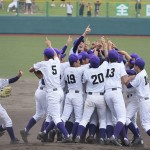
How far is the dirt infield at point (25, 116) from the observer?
31.9 ft

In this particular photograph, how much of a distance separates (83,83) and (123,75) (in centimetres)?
76

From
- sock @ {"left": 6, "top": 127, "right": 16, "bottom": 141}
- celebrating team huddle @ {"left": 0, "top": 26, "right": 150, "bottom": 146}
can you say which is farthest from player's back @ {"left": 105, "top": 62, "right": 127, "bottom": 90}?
sock @ {"left": 6, "top": 127, "right": 16, "bottom": 141}

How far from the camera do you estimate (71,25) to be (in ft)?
96.1

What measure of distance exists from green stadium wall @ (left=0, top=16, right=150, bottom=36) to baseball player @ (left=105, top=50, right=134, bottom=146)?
61.1 ft

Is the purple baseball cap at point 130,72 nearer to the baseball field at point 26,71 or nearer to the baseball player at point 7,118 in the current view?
the baseball field at point 26,71

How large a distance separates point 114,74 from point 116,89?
270mm

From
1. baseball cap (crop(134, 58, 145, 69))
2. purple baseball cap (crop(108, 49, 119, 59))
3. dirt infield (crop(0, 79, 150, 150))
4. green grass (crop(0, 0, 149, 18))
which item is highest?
green grass (crop(0, 0, 149, 18))

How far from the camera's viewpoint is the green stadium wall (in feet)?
95.8

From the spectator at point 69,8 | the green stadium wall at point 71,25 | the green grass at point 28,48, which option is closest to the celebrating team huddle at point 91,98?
the green grass at point 28,48

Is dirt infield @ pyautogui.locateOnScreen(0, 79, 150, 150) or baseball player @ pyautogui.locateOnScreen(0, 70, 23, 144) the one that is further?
baseball player @ pyautogui.locateOnScreen(0, 70, 23, 144)

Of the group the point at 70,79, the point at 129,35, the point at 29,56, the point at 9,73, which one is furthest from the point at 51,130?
the point at 129,35

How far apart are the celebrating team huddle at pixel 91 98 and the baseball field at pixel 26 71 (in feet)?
1.56

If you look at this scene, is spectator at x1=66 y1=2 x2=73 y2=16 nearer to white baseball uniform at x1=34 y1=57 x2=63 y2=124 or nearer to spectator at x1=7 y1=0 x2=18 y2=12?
spectator at x1=7 y1=0 x2=18 y2=12

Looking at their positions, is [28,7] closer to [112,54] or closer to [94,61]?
[112,54]
